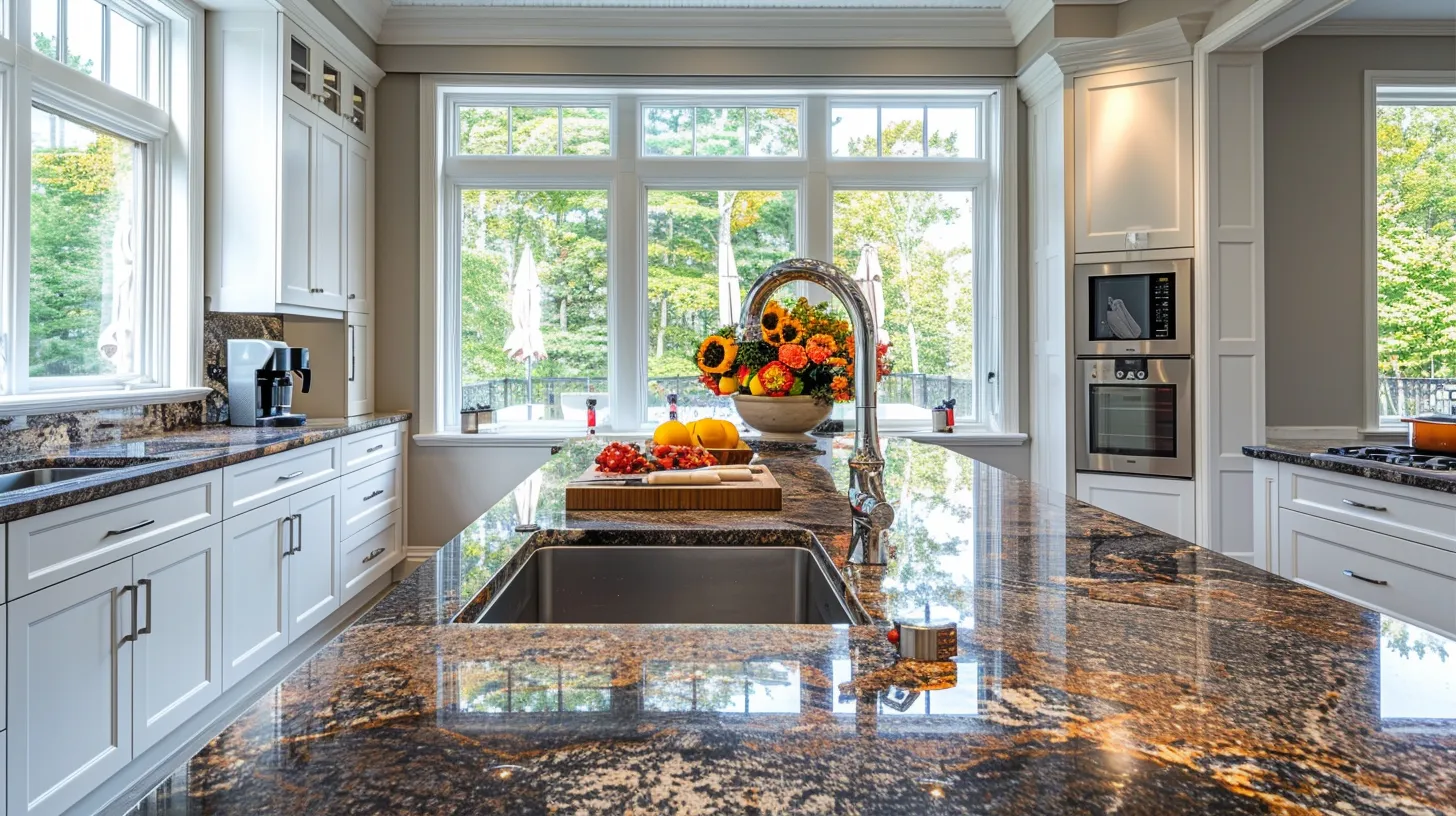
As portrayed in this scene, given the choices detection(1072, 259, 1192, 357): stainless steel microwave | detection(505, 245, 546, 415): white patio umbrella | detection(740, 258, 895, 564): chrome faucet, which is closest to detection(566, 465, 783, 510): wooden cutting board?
detection(740, 258, 895, 564): chrome faucet

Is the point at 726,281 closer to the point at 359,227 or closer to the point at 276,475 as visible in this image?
the point at 359,227

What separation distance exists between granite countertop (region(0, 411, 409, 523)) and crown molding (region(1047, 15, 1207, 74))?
361cm

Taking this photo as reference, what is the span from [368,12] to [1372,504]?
4609 mm

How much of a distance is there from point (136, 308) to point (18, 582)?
6.35 feet

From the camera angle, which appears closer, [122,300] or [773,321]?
[773,321]

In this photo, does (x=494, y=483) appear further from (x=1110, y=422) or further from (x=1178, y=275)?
(x=1178, y=275)

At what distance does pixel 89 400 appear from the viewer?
2783 millimetres

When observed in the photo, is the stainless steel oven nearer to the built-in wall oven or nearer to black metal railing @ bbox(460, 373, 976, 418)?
the built-in wall oven

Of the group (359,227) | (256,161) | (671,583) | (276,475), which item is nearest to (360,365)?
(359,227)

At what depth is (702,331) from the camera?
4738 mm

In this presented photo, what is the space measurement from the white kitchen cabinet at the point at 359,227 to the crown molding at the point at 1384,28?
15.1ft

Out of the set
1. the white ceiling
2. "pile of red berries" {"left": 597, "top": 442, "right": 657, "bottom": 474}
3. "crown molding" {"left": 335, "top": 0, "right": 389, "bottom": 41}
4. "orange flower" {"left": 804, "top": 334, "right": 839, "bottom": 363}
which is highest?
"crown molding" {"left": 335, "top": 0, "right": 389, "bottom": 41}

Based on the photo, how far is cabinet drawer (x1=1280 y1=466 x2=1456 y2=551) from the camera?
7.12 ft

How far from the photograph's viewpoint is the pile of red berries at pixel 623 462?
1.61 meters
